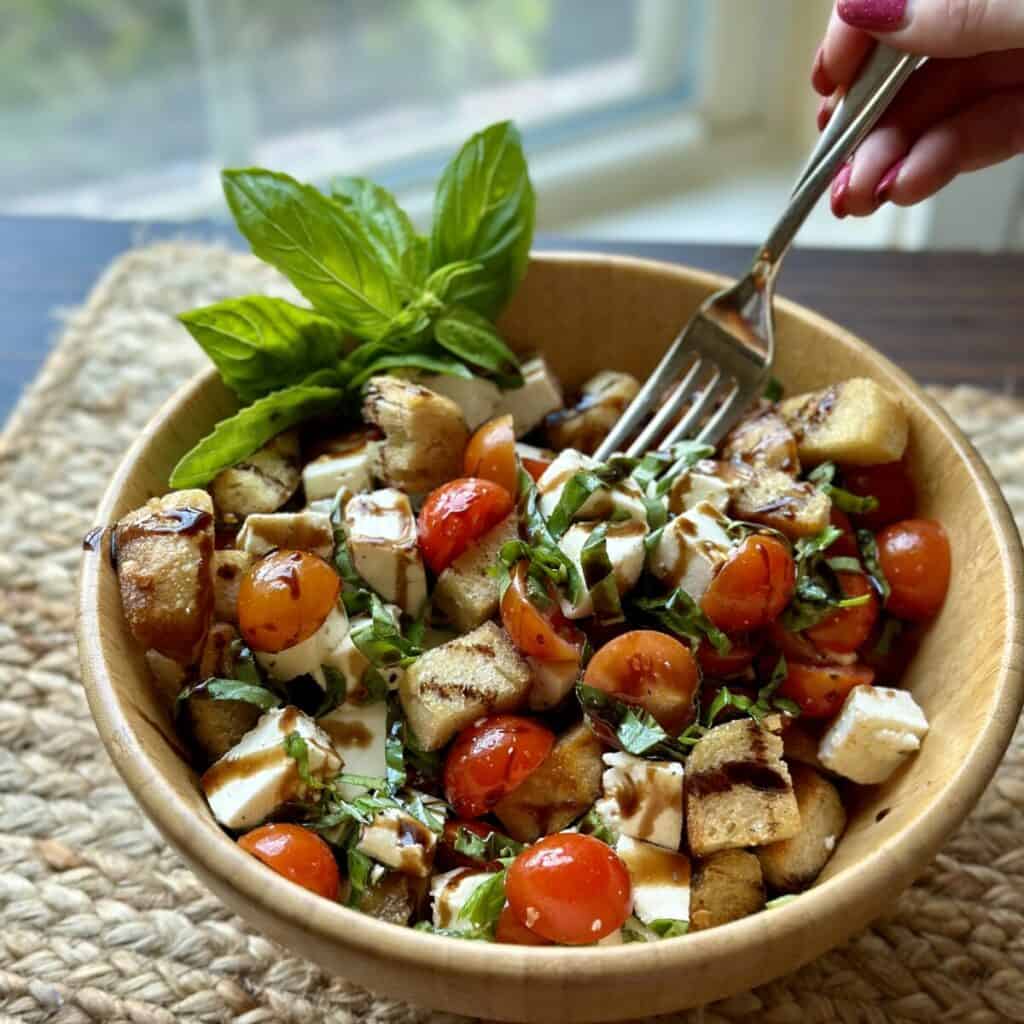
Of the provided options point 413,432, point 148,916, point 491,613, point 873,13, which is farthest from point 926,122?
point 148,916

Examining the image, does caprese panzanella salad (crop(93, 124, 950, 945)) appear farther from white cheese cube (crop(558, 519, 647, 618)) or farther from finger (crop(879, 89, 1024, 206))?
finger (crop(879, 89, 1024, 206))

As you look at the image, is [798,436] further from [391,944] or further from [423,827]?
[391,944]

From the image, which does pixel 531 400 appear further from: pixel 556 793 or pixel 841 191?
pixel 556 793

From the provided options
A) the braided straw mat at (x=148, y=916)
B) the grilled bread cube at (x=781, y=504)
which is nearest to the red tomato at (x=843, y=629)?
the grilled bread cube at (x=781, y=504)

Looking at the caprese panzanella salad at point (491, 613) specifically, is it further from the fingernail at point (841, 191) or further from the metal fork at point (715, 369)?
the fingernail at point (841, 191)

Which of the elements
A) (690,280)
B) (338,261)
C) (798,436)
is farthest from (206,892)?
(690,280)
